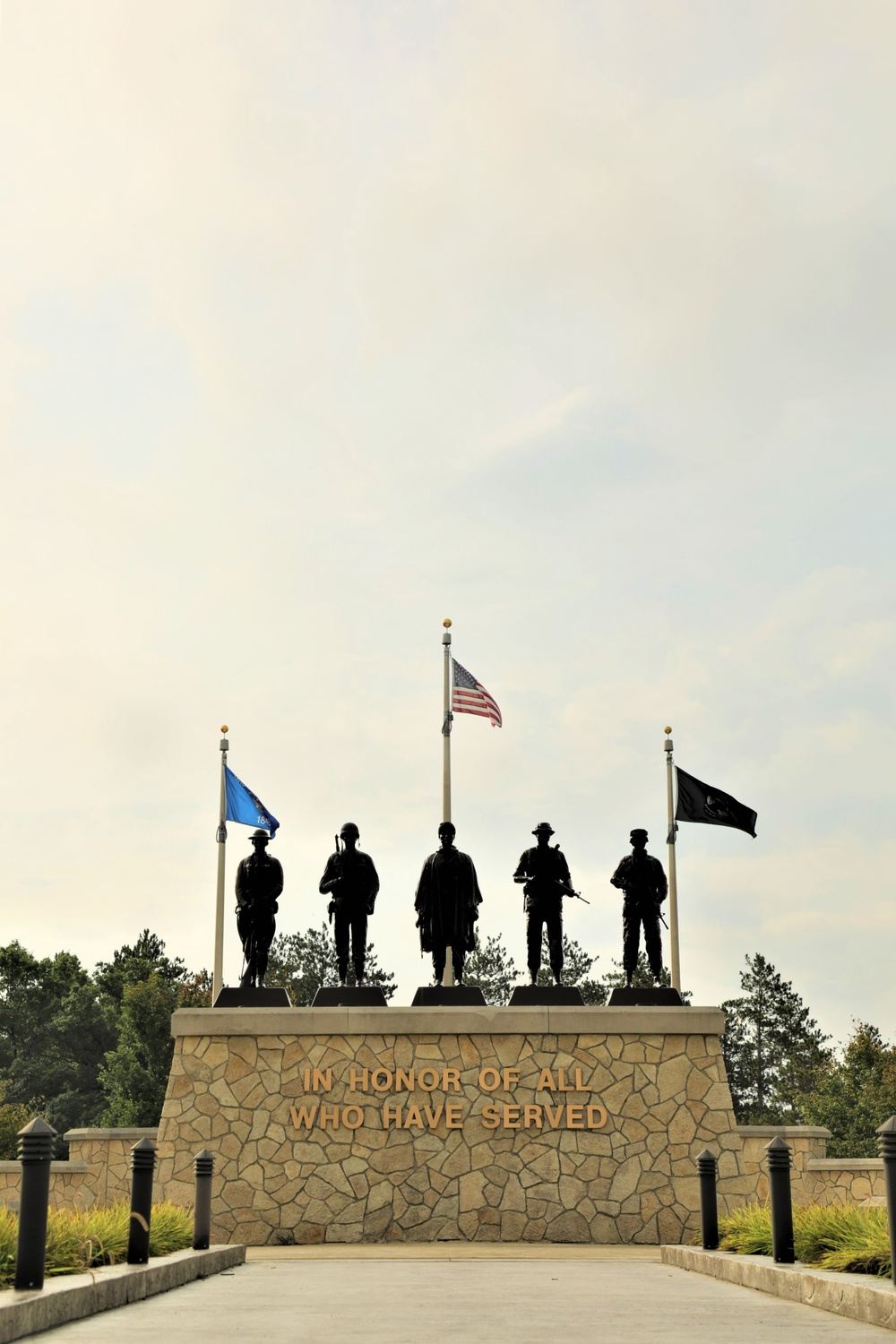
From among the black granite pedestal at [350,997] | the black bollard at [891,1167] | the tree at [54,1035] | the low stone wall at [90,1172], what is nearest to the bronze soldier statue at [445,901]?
the black granite pedestal at [350,997]

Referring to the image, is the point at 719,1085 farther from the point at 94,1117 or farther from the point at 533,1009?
the point at 94,1117

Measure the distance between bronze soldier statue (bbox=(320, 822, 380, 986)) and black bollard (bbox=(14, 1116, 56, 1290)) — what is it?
12654 millimetres

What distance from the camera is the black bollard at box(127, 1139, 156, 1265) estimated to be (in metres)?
9.62

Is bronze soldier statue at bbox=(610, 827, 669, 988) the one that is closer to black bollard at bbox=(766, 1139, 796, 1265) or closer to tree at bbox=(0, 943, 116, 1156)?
black bollard at bbox=(766, 1139, 796, 1265)

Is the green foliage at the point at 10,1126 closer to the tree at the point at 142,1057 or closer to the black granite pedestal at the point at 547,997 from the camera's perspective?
the tree at the point at 142,1057

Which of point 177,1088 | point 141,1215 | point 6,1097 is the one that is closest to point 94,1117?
point 6,1097

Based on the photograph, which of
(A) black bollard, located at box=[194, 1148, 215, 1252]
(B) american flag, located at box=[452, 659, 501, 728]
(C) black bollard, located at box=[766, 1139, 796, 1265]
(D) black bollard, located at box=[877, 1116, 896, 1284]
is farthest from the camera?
(B) american flag, located at box=[452, 659, 501, 728]

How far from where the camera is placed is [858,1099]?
48469 millimetres

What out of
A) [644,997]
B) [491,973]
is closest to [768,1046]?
[491,973]

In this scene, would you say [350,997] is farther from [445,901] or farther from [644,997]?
[644,997]

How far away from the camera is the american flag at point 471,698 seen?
23.9m

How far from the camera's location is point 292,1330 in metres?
7.07

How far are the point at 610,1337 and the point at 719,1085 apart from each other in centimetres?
1309

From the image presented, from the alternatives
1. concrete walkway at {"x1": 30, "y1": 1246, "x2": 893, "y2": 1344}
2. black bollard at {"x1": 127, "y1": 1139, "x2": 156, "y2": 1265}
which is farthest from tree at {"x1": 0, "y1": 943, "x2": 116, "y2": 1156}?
black bollard at {"x1": 127, "y1": 1139, "x2": 156, "y2": 1265}
